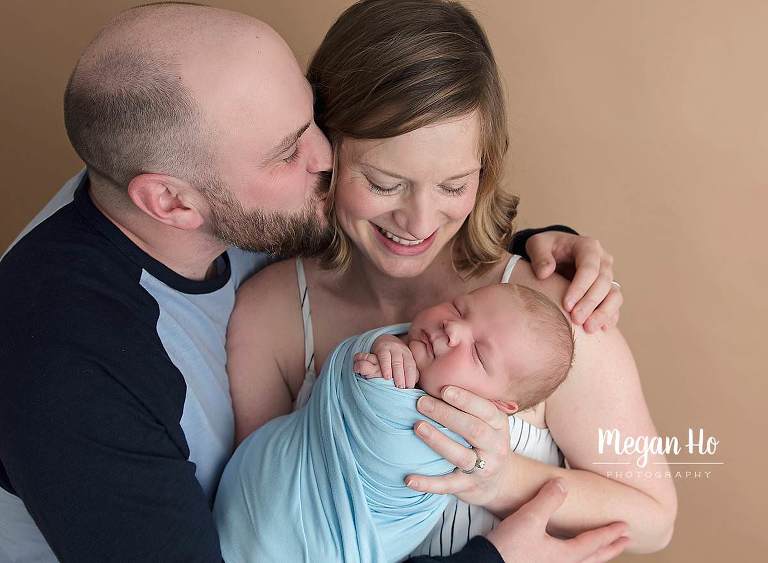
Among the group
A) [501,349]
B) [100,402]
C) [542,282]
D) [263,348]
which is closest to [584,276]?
[542,282]

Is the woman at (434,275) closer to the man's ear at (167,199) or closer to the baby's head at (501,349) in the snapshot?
the baby's head at (501,349)

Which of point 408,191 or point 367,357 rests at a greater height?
point 408,191

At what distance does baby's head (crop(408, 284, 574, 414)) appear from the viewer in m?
1.71

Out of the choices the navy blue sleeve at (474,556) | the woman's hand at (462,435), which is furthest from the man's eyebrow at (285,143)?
the navy blue sleeve at (474,556)

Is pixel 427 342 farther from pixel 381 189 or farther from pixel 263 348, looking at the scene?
pixel 263 348

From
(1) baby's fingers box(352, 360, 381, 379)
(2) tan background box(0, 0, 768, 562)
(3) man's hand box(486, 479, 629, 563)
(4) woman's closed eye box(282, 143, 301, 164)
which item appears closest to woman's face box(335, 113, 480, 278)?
(4) woman's closed eye box(282, 143, 301, 164)

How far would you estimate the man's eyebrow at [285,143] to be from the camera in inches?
70.5

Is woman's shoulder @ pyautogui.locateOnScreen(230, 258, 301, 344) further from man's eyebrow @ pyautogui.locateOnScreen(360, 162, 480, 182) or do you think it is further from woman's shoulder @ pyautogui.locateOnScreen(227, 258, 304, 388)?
man's eyebrow @ pyautogui.locateOnScreen(360, 162, 480, 182)

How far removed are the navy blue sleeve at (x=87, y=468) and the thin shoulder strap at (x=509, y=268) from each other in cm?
92

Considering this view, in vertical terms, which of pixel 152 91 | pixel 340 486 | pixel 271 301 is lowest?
pixel 340 486

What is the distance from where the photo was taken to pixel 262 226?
188cm

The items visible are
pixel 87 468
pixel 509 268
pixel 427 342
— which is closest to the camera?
pixel 87 468

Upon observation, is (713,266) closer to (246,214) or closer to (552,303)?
(552,303)

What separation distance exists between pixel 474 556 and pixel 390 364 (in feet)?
1.54
